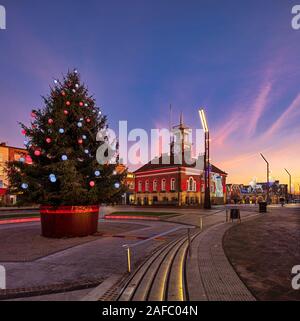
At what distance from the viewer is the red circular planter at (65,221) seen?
14.6 meters

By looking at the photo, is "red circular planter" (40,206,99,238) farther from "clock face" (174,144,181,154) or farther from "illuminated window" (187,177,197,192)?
"clock face" (174,144,181,154)

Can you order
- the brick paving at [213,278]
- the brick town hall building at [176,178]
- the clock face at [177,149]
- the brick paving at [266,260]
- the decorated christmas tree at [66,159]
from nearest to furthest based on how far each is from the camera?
1. the brick paving at [213,278]
2. the brick paving at [266,260]
3. the decorated christmas tree at [66,159]
4. the brick town hall building at [176,178]
5. the clock face at [177,149]

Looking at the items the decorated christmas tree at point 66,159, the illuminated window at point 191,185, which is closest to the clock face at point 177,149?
the illuminated window at point 191,185

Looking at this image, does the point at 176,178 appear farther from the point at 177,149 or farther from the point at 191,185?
the point at 177,149

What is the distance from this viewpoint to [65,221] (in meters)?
14.6

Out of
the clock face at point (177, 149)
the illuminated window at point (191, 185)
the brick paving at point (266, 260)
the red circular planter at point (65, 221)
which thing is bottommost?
the brick paving at point (266, 260)

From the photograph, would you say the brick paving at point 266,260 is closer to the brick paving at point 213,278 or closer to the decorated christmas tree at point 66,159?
the brick paving at point 213,278

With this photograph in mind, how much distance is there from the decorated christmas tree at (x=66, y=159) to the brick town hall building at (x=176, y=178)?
41.9 m

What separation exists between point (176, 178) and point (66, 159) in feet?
155

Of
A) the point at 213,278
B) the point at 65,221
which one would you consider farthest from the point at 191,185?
the point at 213,278

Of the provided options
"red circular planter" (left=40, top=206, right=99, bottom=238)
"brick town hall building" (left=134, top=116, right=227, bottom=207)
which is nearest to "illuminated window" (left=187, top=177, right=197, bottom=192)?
"brick town hall building" (left=134, top=116, right=227, bottom=207)

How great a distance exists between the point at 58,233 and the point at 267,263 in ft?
32.7

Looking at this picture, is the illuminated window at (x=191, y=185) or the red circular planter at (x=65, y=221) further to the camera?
the illuminated window at (x=191, y=185)

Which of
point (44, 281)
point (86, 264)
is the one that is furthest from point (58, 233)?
point (44, 281)
